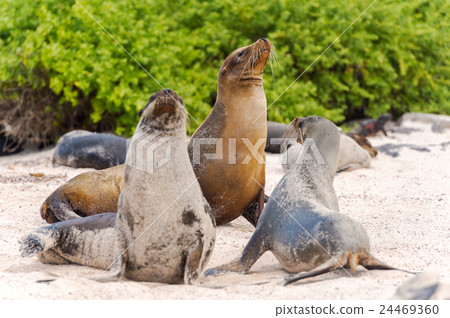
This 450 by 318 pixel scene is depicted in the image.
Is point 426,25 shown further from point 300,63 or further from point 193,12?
point 193,12

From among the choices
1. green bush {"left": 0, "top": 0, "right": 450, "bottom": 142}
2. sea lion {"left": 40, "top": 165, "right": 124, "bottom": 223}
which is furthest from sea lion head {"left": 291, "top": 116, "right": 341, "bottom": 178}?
green bush {"left": 0, "top": 0, "right": 450, "bottom": 142}

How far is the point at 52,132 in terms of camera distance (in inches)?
372

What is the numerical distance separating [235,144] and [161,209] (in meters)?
1.50

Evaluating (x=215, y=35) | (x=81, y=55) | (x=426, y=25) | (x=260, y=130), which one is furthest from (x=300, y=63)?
(x=260, y=130)

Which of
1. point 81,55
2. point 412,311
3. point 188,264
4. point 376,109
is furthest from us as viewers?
point 376,109

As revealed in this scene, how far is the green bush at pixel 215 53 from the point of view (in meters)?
8.58

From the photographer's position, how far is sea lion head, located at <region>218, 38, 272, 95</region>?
172 inches

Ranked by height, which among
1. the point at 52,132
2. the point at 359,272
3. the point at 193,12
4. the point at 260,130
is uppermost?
the point at 193,12

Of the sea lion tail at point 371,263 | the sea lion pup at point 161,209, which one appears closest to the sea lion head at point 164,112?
the sea lion pup at point 161,209

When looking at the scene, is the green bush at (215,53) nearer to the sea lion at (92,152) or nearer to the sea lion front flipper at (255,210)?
the sea lion at (92,152)

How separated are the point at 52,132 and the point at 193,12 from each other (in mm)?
3200

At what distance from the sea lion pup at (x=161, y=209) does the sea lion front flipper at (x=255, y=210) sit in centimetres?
146

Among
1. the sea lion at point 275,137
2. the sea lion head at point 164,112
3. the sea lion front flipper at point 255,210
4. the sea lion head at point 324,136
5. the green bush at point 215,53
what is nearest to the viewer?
the sea lion head at point 164,112

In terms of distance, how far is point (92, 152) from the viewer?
702cm
